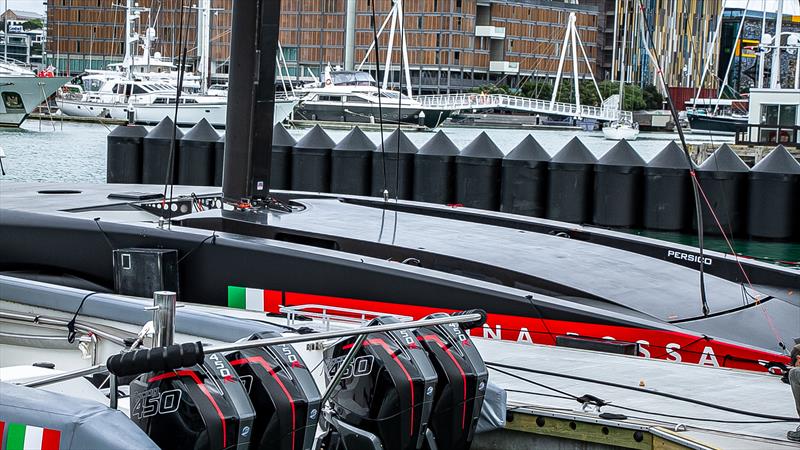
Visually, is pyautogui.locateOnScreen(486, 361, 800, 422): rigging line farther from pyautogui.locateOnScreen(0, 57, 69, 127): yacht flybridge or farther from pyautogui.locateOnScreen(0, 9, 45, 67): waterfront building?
pyautogui.locateOnScreen(0, 9, 45, 67): waterfront building

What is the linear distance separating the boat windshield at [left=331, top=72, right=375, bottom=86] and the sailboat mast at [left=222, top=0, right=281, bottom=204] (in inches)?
2711

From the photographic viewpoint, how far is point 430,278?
8656mm

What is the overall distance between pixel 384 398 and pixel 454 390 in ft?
1.39

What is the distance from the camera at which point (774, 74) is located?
155 ft

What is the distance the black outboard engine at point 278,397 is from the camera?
5.22m

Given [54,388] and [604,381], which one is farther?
[604,381]

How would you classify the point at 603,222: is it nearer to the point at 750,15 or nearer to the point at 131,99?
the point at 131,99

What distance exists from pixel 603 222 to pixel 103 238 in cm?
1293

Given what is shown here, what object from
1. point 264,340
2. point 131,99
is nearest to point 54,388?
point 264,340

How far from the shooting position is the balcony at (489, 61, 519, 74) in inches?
3920

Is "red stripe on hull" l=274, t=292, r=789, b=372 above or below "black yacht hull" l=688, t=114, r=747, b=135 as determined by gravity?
below

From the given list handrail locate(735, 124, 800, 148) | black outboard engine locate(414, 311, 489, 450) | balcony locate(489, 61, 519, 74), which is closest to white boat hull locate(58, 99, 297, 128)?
handrail locate(735, 124, 800, 148)

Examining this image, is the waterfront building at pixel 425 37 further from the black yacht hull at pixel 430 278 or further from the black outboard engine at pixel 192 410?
the black outboard engine at pixel 192 410

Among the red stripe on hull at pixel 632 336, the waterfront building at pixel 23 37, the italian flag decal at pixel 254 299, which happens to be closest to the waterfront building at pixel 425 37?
the waterfront building at pixel 23 37
